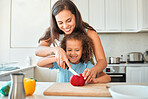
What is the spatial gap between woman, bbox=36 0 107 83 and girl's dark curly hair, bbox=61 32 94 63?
1.6 inches

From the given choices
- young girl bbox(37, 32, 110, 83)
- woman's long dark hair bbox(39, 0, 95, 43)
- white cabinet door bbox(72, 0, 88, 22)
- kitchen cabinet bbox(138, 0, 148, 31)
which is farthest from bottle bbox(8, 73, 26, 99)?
kitchen cabinet bbox(138, 0, 148, 31)

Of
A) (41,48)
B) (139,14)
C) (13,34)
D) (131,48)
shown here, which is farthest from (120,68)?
(13,34)

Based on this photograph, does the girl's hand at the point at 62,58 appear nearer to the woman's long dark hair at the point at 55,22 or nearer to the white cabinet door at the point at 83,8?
the woman's long dark hair at the point at 55,22

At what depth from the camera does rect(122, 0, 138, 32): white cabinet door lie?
305 cm

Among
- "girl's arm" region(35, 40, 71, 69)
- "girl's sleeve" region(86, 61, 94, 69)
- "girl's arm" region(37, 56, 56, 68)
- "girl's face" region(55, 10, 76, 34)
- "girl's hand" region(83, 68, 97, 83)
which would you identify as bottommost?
"girl's hand" region(83, 68, 97, 83)

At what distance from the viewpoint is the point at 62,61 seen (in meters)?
1.07

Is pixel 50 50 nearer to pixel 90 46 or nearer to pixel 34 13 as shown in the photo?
pixel 90 46

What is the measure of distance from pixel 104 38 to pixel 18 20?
1780mm

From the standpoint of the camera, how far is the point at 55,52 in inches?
44.9

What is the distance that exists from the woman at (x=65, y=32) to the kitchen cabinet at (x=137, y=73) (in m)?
1.70

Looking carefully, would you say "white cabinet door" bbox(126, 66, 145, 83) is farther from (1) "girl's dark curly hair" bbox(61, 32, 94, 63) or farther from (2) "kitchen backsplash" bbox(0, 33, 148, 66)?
(1) "girl's dark curly hair" bbox(61, 32, 94, 63)

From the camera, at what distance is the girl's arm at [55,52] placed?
1068 millimetres

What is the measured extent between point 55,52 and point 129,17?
2.34m

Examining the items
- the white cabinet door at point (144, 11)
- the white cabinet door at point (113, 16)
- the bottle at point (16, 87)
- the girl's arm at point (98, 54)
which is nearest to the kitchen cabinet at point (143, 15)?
the white cabinet door at point (144, 11)
